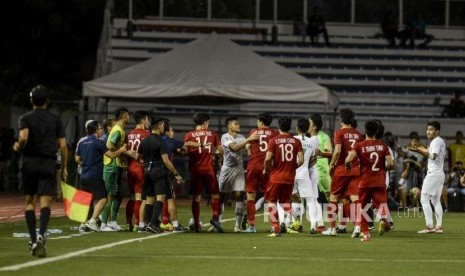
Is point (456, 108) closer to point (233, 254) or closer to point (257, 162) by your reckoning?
point (257, 162)

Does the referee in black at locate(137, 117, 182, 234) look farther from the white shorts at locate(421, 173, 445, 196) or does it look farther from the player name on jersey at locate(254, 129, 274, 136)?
the white shorts at locate(421, 173, 445, 196)

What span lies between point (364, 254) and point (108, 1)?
31.5 metres

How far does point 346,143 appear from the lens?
69.2 feet

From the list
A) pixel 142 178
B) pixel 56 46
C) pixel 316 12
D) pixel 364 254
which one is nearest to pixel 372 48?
pixel 316 12

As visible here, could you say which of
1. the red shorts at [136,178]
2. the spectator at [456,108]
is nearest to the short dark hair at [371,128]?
the red shorts at [136,178]

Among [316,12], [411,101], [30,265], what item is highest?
[316,12]

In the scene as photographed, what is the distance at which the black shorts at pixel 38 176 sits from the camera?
16.2 metres

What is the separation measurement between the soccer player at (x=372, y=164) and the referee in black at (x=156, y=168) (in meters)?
3.01

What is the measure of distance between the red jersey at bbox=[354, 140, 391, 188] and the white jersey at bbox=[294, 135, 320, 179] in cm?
211

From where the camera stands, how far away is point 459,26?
4862cm

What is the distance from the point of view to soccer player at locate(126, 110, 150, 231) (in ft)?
71.4

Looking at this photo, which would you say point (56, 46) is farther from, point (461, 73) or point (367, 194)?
point (367, 194)

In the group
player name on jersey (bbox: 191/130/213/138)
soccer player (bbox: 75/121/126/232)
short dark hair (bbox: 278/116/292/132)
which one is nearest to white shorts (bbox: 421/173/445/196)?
short dark hair (bbox: 278/116/292/132)

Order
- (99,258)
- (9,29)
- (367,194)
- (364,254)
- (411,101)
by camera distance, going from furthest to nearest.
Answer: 1. (9,29)
2. (411,101)
3. (367,194)
4. (364,254)
5. (99,258)
